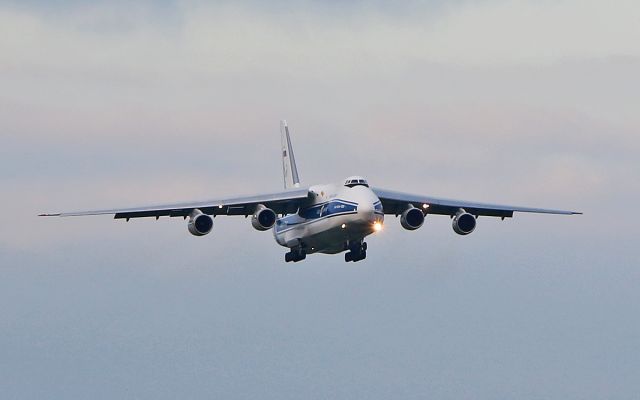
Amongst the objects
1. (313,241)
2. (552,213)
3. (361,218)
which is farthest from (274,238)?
(552,213)

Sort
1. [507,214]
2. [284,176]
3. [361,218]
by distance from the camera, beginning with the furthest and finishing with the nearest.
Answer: [284,176]
[507,214]
[361,218]

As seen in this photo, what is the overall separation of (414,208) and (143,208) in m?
9.60

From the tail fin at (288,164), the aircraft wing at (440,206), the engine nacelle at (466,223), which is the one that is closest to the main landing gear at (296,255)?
the aircraft wing at (440,206)

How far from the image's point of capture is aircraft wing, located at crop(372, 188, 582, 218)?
55.6m

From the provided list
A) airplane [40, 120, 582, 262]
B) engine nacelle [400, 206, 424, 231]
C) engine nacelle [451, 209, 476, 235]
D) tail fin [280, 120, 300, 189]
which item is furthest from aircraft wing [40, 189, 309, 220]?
tail fin [280, 120, 300, 189]

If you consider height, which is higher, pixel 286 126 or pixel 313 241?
pixel 286 126

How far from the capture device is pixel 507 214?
5781cm

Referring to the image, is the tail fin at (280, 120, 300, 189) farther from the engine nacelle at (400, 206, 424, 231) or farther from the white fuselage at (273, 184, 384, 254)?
the engine nacelle at (400, 206, 424, 231)

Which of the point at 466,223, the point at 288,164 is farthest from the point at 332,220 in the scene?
the point at 288,164

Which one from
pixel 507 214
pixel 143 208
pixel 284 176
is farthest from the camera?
pixel 284 176

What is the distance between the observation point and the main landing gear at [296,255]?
181 ft

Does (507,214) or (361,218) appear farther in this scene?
(507,214)

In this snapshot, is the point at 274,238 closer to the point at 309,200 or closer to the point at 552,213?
the point at 309,200

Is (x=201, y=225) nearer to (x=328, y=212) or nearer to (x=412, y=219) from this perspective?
(x=328, y=212)
